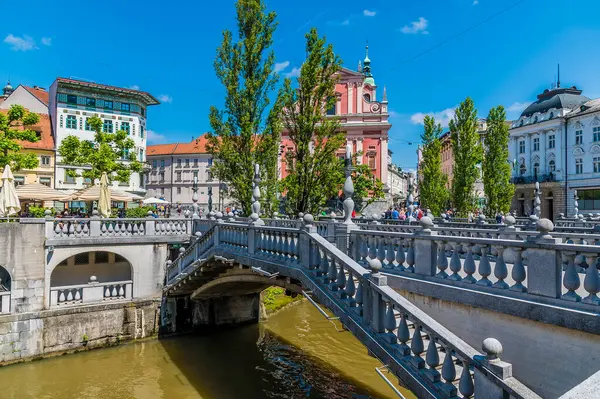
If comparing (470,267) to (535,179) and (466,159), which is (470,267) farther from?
(535,179)

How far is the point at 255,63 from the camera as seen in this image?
20516 millimetres

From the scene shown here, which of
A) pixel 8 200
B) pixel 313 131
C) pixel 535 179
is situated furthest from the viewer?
pixel 535 179

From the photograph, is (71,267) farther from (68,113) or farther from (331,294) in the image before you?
(68,113)

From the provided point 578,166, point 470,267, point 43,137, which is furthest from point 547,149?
point 43,137

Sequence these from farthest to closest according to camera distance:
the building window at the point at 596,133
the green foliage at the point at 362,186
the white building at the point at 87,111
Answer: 1. the building window at the point at 596,133
2. the white building at the point at 87,111
3. the green foliage at the point at 362,186

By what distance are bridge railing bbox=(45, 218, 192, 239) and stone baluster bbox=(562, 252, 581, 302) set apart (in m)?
17.5

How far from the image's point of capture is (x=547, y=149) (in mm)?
49750

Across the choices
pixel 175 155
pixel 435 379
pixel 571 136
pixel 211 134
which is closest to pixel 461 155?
pixel 211 134

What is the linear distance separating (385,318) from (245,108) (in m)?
15.4

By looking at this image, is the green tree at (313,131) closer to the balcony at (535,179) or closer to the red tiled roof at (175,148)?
the balcony at (535,179)

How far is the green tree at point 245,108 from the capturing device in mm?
20234

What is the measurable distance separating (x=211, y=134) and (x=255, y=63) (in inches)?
159

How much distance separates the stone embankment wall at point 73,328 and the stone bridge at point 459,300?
414 inches

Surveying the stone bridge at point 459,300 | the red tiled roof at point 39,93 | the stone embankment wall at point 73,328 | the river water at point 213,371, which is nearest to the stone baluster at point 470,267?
the stone bridge at point 459,300
